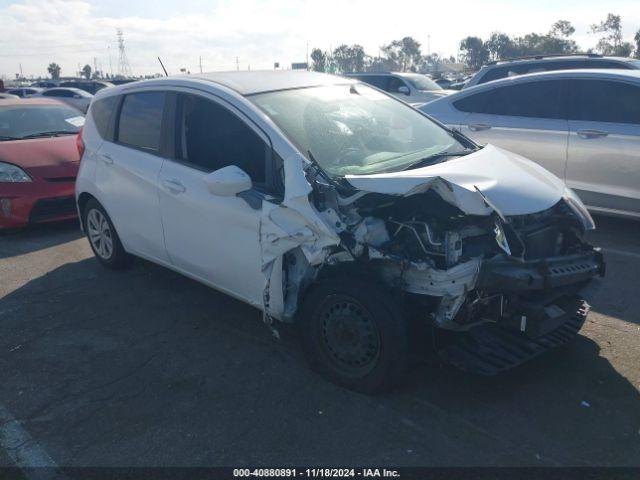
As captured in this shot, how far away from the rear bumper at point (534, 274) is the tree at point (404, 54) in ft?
301

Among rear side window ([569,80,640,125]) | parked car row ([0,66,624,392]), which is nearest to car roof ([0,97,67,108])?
parked car row ([0,66,624,392])

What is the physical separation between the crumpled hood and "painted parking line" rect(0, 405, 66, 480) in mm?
2157

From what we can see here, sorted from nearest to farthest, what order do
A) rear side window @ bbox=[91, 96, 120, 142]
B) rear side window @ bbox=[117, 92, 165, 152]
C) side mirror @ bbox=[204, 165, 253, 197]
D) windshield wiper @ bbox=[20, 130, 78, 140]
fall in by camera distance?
side mirror @ bbox=[204, 165, 253, 197]
rear side window @ bbox=[117, 92, 165, 152]
rear side window @ bbox=[91, 96, 120, 142]
windshield wiper @ bbox=[20, 130, 78, 140]

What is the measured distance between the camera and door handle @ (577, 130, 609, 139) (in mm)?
5835

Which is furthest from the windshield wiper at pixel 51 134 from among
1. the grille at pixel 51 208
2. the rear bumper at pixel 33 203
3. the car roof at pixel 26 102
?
the grille at pixel 51 208

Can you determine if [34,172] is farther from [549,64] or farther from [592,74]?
[549,64]

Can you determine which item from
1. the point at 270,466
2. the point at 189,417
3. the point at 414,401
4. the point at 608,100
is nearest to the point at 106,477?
the point at 189,417

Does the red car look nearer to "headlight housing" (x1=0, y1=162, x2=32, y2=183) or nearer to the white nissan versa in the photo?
"headlight housing" (x1=0, y1=162, x2=32, y2=183)

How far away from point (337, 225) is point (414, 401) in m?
1.11

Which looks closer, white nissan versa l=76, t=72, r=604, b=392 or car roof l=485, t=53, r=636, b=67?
white nissan versa l=76, t=72, r=604, b=392

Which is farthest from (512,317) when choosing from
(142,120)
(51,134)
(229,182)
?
(51,134)

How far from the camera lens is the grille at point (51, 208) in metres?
6.79

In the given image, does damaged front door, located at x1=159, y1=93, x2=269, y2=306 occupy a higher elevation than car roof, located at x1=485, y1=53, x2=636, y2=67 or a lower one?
lower

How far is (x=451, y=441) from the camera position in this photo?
9.73ft
